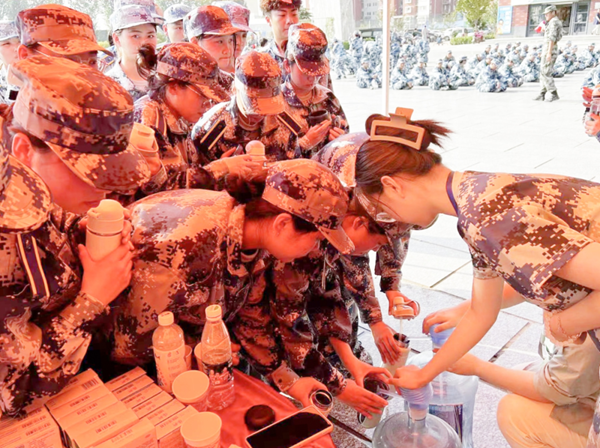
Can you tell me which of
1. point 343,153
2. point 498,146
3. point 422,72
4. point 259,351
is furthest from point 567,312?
point 422,72

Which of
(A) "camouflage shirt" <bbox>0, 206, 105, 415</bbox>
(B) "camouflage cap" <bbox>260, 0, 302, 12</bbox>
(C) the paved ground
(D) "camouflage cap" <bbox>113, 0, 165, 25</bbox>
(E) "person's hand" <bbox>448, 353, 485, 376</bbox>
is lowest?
(C) the paved ground

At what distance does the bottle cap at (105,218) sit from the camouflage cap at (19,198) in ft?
0.34

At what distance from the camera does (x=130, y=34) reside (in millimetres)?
2990

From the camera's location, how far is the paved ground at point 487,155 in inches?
88.3

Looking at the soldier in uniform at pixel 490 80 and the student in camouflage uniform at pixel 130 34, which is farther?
the soldier in uniform at pixel 490 80

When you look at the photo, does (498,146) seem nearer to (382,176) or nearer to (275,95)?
(275,95)

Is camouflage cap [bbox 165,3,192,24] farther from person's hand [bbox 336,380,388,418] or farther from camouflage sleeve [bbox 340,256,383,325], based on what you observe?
person's hand [bbox 336,380,388,418]

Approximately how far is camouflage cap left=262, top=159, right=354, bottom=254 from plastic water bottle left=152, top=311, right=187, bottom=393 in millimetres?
394

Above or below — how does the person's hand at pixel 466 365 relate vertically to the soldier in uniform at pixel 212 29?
below

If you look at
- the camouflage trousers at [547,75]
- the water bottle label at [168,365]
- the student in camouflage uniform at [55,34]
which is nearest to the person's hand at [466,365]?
the water bottle label at [168,365]

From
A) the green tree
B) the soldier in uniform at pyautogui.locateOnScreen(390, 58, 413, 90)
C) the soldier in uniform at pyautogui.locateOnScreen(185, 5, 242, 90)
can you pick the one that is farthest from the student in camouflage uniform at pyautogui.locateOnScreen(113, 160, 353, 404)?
the soldier in uniform at pyautogui.locateOnScreen(390, 58, 413, 90)

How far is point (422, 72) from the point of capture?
11.0 metres

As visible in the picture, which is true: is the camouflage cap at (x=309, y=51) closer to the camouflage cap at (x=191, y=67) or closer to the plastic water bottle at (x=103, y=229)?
the camouflage cap at (x=191, y=67)

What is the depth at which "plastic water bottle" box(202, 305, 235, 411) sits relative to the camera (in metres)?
1.08
